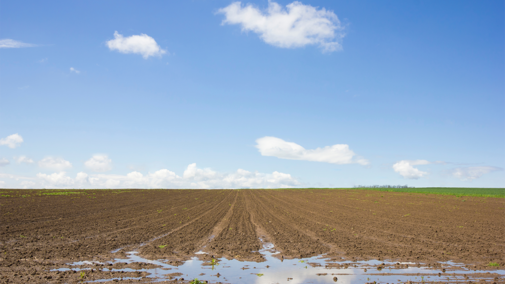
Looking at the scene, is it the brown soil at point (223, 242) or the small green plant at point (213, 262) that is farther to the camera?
the brown soil at point (223, 242)

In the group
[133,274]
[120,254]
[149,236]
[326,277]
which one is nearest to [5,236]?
[149,236]

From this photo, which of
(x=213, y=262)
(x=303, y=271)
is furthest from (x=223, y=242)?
(x=303, y=271)

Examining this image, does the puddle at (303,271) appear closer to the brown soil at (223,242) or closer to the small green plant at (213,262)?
the small green plant at (213,262)

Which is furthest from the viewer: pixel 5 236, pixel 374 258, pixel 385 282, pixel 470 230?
pixel 470 230

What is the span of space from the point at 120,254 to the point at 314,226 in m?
10.7

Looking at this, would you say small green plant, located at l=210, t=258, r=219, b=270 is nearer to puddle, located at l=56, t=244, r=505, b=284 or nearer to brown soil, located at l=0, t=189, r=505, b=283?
puddle, located at l=56, t=244, r=505, b=284

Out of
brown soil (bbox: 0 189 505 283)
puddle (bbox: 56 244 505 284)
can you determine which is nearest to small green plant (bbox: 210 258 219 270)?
puddle (bbox: 56 244 505 284)

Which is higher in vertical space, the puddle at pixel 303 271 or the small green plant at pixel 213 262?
the puddle at pixel 303 271

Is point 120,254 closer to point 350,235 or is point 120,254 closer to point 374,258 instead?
point 374,258

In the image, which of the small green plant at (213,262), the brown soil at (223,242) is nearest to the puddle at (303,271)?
the small green plant at (213,262)

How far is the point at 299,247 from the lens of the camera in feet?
39.3

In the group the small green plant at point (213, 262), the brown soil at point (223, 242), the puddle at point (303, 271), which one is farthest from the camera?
the brown soil at point (223, 242)

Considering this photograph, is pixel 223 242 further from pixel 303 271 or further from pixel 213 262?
pixel 303 271

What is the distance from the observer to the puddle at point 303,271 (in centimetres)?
819
